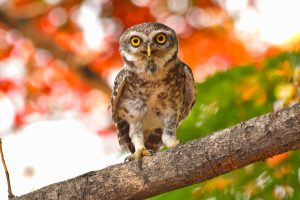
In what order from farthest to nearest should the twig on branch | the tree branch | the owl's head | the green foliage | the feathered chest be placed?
the twig on branch < the feathered chest < the owl's head < the green foliage < the tree branch

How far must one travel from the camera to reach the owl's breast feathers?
5.37 metres

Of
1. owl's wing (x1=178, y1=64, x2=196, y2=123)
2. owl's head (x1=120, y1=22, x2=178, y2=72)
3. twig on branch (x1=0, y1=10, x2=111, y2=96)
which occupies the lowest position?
owl's wing (x1=178, y1=64, x2=196, y2=123)

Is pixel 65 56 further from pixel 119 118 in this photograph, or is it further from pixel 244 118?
pixel 244 118

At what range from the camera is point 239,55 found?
9484 mm

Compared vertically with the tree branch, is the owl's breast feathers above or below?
above

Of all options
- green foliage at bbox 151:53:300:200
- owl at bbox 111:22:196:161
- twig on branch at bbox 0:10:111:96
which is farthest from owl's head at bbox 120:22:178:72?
twig on branch at bbox 0:10:111:96

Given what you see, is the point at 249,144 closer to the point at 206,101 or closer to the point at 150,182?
the point at 150,182

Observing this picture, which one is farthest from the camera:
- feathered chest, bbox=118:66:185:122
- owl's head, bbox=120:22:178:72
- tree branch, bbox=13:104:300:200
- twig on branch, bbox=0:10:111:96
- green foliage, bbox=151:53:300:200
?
twig on branch, bbox=0:10:111:96

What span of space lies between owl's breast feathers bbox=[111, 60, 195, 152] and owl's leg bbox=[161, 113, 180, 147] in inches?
3.4

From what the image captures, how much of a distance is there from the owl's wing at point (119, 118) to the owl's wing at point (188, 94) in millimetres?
545

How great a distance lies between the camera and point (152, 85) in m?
5.37

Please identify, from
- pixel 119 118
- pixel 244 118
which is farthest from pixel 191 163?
pixel 119 118

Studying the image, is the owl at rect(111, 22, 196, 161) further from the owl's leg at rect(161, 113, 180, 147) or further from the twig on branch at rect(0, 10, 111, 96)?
the twig on branch at rect(0, 10, 111, 96)

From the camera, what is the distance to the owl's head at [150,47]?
526cm
